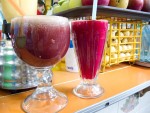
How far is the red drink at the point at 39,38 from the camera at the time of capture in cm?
37

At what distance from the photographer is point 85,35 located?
455 mm

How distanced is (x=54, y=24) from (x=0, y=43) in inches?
9.8

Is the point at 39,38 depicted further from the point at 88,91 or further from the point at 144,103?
the point at 144,103

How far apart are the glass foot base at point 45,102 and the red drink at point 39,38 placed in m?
0.09

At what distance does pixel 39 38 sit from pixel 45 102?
0.16m

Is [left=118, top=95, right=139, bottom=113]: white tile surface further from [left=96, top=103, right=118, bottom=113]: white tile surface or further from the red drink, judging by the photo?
the red drink

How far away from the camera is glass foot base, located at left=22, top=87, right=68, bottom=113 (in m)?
0.38

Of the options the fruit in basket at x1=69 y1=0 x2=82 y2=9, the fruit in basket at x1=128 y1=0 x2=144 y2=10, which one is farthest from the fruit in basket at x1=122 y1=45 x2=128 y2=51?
the fruit in basket at x1=69 y1=0 x2=82 y2=9

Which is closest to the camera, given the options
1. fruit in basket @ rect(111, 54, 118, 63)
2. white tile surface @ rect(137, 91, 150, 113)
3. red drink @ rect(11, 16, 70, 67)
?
red drink @ rect(11, 16, 70, 67)

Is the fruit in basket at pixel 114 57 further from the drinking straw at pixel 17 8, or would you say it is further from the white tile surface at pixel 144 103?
the drinking straw at pixel 17 8

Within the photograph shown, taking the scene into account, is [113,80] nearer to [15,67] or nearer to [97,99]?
[97,99]

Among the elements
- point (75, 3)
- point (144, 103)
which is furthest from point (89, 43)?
→ point (144, 103)

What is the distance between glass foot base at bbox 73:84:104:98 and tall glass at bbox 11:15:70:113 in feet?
0.20

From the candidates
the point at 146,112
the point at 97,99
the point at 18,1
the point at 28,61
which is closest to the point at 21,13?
the point at 18,1
